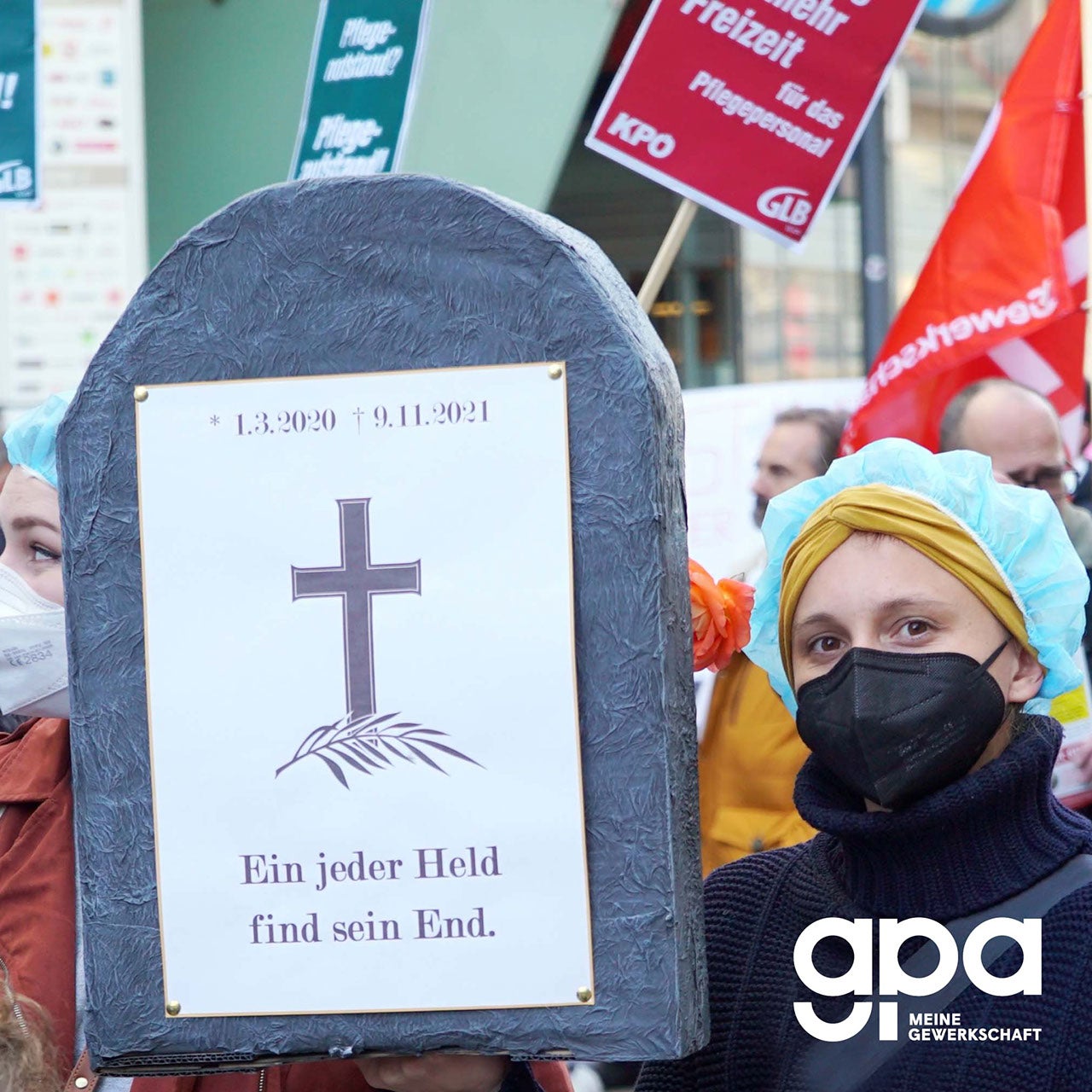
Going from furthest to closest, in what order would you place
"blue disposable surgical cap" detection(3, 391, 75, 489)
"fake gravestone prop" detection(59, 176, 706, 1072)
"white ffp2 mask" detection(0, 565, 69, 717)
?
1. "blue disposable surgical cap" detection(3, 391, 75, 489)
2. "white ffp2 mask" detection(0, 565, 69, 717)
3. "fake gravestone prop" detection(59, 176, 706, 1072)

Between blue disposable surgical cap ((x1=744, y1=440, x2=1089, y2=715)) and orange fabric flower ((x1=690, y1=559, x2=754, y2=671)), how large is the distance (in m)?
0.14

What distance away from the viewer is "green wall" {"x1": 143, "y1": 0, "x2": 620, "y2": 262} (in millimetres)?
8461

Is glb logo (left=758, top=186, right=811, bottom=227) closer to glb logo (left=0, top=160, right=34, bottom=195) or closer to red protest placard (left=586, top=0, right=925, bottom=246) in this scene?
red protest placard (left=586, top=0, right=925, bottom=246)

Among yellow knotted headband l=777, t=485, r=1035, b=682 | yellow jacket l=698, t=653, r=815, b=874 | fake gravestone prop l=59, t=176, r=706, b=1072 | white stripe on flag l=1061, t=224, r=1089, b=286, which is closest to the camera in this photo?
fake gravestone prop l=59, t=176, r=706, b=1072

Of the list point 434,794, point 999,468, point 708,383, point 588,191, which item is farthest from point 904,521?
point 708,383

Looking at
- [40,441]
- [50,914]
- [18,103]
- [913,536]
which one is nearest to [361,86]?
[18,103]

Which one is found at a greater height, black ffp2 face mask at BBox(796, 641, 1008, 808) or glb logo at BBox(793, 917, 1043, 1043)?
black ffp2 face mask at BBox(796, 641, 1008, 808)

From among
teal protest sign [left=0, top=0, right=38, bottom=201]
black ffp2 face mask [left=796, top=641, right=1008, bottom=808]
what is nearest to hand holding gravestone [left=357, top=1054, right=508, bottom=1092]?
black ffp2 face mask [left=796, top=641, right=1008, bottom=808]

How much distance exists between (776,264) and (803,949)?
9.70 m

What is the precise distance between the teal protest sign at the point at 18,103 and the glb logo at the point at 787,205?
87.8 inches

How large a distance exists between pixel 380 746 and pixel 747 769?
221 cm

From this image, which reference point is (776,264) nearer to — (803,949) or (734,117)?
(734,117)

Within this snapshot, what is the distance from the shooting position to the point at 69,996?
210 centimetres

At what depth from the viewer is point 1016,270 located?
186 inches
